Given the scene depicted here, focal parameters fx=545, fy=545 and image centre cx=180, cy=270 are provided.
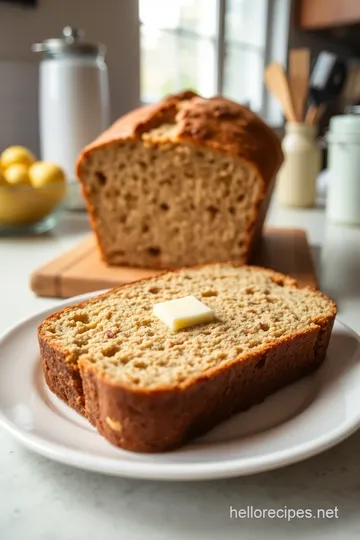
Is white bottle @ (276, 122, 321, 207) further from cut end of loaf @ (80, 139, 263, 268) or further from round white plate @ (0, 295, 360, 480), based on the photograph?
round white plate @ (0, 295, 360, 480)

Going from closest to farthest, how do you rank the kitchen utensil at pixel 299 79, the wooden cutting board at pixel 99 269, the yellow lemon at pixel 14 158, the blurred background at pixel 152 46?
the wooden cutting board at pixel 99 269, the yellow lemon at pixel 14 158, the kitchen utensil at pixel 299 79, the blurred background at pixel 152 46

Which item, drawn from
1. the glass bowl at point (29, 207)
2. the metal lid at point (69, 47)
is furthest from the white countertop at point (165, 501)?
the metal lid at point (69, 47)

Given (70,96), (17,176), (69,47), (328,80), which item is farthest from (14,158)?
(328,80)

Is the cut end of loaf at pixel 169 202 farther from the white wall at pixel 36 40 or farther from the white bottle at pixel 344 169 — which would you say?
the white wall at pixel 36 40

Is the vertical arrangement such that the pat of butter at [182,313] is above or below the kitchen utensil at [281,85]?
below

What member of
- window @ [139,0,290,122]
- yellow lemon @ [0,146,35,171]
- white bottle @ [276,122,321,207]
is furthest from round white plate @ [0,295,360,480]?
window @ [139,0,290,122]

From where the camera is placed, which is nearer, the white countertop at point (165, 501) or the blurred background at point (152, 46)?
the white countertop at point (165, 501)

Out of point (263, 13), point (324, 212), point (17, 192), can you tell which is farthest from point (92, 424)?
point (263, 13)
